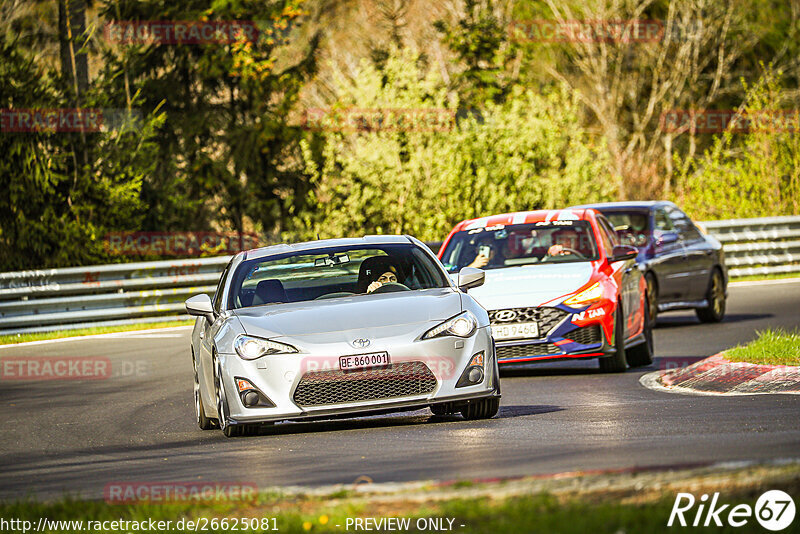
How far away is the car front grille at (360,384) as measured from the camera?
9562 millimetres

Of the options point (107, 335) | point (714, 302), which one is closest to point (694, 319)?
point (714, 302)

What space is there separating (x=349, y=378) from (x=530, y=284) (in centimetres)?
482

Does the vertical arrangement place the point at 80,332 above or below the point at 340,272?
below

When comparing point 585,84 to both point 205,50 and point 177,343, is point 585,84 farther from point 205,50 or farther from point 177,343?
point 177,343

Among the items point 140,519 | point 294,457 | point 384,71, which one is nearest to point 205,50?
point 384,71

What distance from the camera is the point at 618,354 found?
13984 mm

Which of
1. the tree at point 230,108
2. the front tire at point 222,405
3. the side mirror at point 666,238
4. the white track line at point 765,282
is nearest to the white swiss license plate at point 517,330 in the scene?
the front tire at point 222,405

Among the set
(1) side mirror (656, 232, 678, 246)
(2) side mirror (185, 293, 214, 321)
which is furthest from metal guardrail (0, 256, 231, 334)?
(2) side mirror (185, 293, 214, 321)

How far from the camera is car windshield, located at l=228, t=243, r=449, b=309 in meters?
10.9

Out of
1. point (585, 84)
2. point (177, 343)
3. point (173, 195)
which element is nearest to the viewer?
point (177, 343)

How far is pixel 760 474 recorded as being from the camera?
19.5 feet

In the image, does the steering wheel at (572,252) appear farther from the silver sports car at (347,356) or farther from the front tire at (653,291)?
the silver sports car at (347,356)

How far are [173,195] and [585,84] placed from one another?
28005 mm

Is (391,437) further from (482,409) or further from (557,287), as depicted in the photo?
(557,287)
